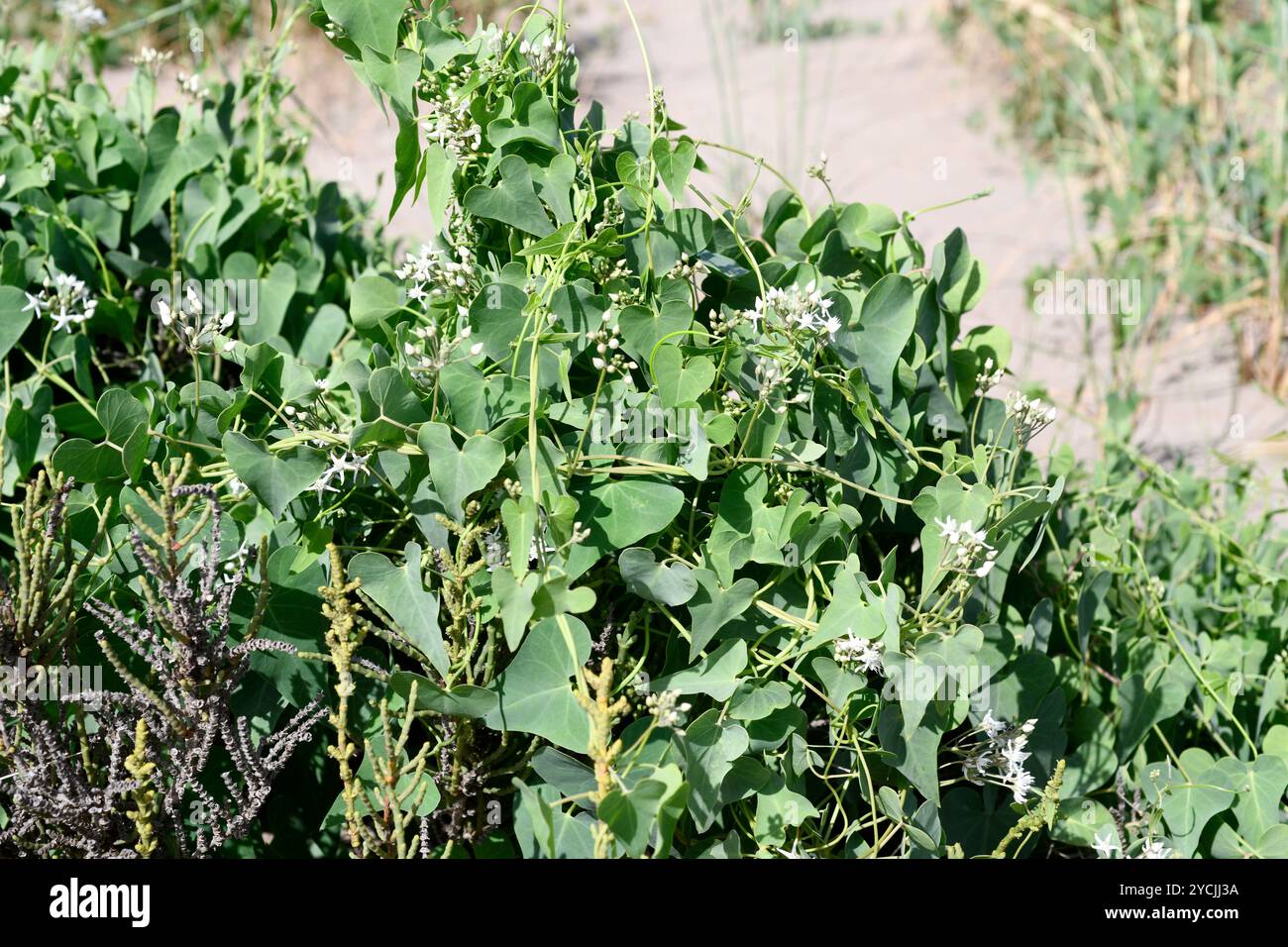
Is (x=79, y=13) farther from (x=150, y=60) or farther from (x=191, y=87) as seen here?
(x=191, y=87)

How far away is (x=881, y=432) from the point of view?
1.50 meters

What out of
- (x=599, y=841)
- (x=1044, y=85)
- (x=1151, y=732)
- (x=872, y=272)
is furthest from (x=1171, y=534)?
(x=1044, y=85)

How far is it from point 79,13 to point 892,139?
11.4 ft

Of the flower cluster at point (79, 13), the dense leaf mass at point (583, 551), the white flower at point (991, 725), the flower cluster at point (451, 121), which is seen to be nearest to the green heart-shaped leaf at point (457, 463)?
the dense leaf mass at point (583, 551)

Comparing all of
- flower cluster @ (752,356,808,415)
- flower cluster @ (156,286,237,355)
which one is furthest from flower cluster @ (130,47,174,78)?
flower cluster @ (752,356,808,415)

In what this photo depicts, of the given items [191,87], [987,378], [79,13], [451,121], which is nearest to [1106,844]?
[987,378]

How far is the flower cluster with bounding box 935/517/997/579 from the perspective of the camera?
1256 millimetres

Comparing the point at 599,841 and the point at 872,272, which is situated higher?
the point at 872,272

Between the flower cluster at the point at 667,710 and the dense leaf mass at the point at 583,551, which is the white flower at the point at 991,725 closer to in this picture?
the dense leaf mass at the point at 583,551

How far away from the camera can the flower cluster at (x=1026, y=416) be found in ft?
4.64

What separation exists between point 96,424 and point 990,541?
119cm

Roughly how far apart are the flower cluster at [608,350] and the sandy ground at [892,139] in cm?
115
